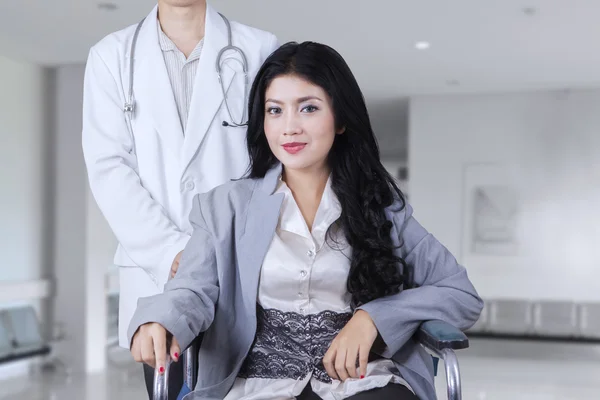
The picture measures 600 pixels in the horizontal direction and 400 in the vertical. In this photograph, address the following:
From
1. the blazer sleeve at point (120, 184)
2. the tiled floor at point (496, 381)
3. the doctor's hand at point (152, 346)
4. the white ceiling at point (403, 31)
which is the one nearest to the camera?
the doctor's hand at point (152, 346)

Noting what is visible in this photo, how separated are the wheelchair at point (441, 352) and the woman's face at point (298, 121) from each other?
1.45 ft

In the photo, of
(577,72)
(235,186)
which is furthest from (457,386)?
(577,72)

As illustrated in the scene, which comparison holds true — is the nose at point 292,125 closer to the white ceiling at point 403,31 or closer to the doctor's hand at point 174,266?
the doctor's hand at point 174,266

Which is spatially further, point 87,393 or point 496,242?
point 496,242

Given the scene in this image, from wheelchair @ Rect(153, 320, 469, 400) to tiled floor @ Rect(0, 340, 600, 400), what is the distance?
4.07m

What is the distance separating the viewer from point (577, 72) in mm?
7332

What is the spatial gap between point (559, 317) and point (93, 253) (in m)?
5.30

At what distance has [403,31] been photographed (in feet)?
18.9

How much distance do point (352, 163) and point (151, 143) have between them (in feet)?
1.58

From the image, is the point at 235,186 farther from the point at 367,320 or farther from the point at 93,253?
the point at 93,253

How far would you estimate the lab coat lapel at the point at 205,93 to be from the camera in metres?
1.61

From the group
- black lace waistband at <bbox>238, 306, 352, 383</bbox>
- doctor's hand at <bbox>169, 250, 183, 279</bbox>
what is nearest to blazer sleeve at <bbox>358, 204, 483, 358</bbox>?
black lace waistband at <bbox>238, 306, 352, 383</bbox>

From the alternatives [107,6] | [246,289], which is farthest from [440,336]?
[107,6]

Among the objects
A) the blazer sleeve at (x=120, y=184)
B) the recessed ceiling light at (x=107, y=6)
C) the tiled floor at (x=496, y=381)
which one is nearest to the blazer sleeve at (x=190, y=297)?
the blazer sleeve at (x=120, y=184)
